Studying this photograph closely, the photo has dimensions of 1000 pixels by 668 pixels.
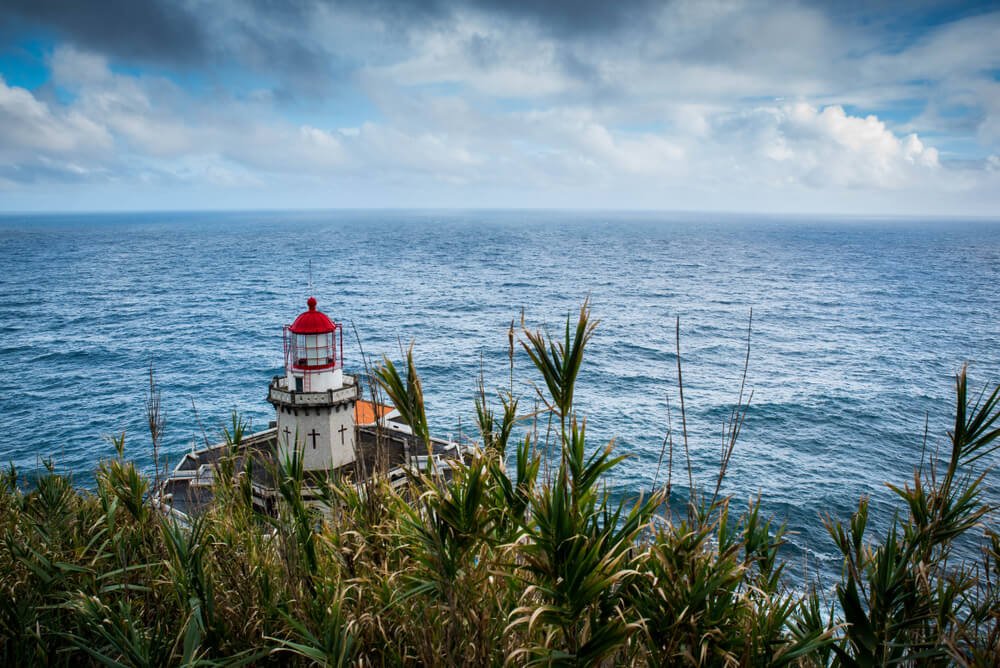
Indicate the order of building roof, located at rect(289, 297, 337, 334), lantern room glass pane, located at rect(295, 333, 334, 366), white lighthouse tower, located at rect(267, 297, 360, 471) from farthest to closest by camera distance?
lantern room glass pane, located at rect(295, 333, 334, 366)
white lighthouse tower, located at rect(267, 297, 360, 471)
building roof, located at rect(289, 297, 337, 334)

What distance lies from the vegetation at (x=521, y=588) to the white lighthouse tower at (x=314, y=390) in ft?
43.4

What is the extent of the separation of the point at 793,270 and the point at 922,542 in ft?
413

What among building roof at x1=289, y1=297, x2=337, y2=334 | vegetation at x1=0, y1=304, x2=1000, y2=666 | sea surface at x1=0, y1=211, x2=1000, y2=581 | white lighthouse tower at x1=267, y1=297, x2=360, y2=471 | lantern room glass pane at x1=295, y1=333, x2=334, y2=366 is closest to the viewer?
vegetation at x1=0, y1=304, x2=1000, y2=666

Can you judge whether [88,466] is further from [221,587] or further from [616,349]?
[616,349]

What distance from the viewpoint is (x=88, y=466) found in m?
32.0

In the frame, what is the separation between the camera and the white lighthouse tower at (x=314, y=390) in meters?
21.6

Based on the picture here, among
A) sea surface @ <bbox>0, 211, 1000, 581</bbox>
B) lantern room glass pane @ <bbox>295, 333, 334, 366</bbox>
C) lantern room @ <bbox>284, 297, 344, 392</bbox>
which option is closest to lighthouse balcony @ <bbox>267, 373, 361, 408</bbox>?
lantern room @ <bbox>284, 297, 344, 392</bbox>

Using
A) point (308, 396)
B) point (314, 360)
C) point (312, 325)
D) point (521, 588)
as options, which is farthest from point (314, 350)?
point (521, 588)

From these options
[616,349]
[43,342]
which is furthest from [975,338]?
[43,342]

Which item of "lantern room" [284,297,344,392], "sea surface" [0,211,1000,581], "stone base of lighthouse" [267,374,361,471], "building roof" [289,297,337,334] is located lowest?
"sea surface" [0,211,1000,581]

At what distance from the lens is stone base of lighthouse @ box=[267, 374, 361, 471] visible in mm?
21688

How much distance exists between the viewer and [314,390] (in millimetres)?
21734

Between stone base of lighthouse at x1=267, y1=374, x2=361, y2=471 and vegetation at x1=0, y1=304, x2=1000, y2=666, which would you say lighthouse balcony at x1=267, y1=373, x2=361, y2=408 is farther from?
vegetation at x1=0, y1=304, x2=1000, y2=666

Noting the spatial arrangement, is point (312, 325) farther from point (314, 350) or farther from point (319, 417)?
point (319, 417)
